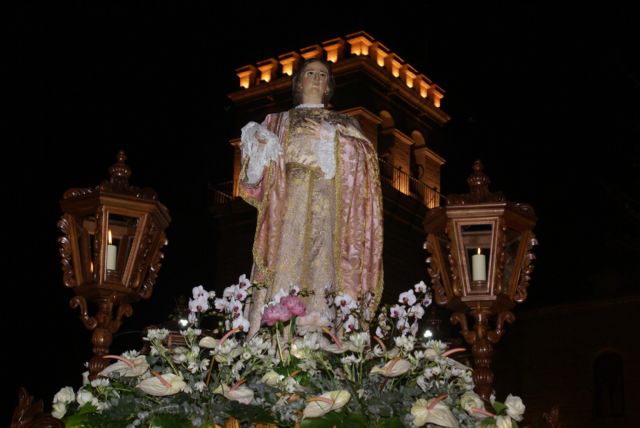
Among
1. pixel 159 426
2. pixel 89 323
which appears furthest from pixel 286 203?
pixel 159 426

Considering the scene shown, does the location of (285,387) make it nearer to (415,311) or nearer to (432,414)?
(432,414)

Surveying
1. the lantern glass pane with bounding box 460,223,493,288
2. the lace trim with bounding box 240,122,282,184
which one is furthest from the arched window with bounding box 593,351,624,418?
the lace trim with bounding box 240,122,282,184

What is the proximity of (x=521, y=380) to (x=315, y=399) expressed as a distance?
91.0 feet

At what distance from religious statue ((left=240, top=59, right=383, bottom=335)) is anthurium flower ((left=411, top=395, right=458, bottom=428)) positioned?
116 inches

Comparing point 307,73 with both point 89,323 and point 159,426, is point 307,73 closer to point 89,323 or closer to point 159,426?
point 89,323

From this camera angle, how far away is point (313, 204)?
8.37 meters

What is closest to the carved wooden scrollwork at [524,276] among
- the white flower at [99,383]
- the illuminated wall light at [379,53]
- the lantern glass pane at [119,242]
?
the lantern glass pane at [119,242]

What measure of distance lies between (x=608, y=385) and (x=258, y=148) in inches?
961

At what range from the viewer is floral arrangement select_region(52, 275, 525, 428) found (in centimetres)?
497

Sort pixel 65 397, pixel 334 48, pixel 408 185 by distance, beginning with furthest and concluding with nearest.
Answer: pixel 408 185, pixel 334 48, pixel 65 397

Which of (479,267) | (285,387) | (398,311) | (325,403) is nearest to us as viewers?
(325,403)

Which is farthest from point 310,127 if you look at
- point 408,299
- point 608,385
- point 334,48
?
point 334,48

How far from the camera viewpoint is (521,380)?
3180 centimetres

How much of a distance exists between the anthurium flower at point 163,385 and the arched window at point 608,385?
26.6 metres
